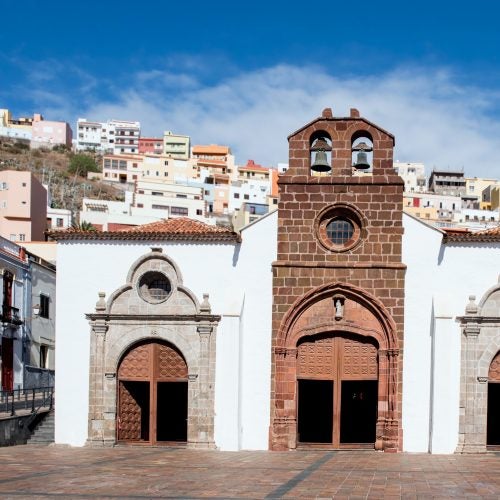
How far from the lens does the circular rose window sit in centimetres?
2217

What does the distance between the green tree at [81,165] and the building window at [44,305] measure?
82.0 meters

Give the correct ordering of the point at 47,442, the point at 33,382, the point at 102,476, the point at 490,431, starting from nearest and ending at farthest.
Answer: the point at 102,476 < the point at 47,442 < the point at 490,431 < the point at 33,382

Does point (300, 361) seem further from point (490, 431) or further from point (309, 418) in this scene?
point (490, 431)

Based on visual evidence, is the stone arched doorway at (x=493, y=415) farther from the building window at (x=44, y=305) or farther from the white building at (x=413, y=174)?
the white building at (x=413, y=174)

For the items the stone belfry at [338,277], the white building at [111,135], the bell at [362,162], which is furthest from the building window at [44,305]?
the white building at [111,135]

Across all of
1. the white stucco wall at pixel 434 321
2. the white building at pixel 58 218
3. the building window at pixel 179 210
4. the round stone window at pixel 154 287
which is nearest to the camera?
the white stucco wall at pixel 434 321

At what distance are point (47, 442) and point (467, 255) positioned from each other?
40.3 ft

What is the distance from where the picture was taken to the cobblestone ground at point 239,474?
13445 mm

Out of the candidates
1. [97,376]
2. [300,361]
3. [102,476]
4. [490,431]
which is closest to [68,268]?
[97,376]

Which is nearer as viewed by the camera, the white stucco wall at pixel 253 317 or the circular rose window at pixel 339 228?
the white stucco wall at pixel 253 317

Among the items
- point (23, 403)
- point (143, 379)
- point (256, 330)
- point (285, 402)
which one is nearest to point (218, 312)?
A: point (256, 330)

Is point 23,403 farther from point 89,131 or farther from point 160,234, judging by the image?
point 89,131

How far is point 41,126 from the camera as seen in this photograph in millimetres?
136625

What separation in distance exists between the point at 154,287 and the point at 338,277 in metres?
4.89
